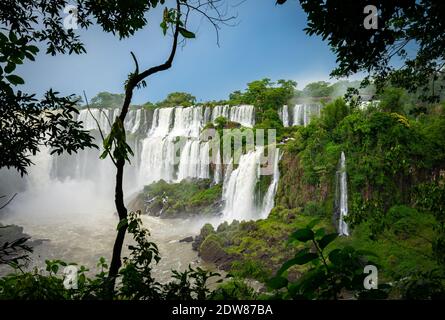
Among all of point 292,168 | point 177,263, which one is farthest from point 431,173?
point 177,263

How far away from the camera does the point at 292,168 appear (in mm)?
18078

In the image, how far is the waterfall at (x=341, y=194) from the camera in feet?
48.7

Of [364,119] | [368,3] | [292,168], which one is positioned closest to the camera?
[368,3]

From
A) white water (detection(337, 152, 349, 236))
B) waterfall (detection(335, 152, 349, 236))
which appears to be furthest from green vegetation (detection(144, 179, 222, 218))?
white water (detection(337, 152, 349, 236))

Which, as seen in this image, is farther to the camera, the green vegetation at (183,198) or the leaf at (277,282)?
the green vegetation at (183,198)

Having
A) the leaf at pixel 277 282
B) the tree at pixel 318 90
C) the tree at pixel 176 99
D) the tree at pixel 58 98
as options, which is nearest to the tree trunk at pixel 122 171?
the tree at pixel 58 98

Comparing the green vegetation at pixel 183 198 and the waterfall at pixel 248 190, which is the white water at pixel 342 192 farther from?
the green vegetation at pixel 183 198

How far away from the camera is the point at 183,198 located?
84.7ft

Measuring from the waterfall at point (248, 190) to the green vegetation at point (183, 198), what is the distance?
1960 mm

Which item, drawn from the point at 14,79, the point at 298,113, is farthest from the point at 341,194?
the point at 298,113

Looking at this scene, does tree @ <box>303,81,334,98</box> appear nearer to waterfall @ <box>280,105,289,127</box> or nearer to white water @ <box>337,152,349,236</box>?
waterfall @ <box>280,105,289,127</box>

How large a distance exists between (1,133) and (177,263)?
13.4m

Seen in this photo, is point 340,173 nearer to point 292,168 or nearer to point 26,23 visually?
point 292,168

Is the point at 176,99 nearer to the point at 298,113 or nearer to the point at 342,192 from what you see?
the point at 298,113
